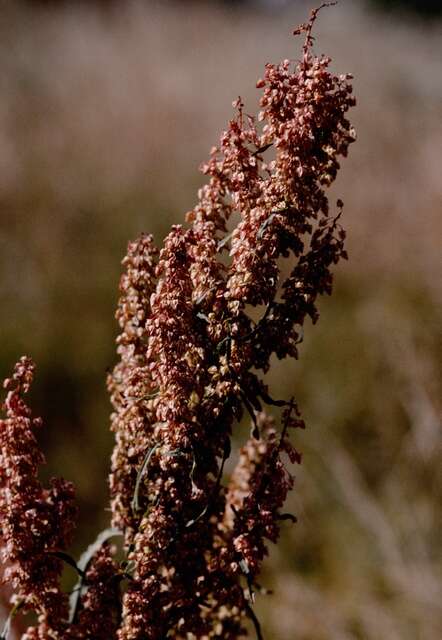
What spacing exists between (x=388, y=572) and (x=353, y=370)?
5.36ft

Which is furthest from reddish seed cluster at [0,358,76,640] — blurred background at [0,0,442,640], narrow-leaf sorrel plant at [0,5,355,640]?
blurred background at [0,0,442,640]

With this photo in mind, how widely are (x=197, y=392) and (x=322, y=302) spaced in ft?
14.7

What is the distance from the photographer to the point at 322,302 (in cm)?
541

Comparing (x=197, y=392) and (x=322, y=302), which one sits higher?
(x=322, y=302)

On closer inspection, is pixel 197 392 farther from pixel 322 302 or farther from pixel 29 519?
pixel 322 302

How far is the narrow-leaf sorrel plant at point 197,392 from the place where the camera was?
3.29 ft

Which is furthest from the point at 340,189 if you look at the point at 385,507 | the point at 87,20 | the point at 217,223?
the point at 217,223

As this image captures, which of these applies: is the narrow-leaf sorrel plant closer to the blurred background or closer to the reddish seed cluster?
the reddish seed cluster

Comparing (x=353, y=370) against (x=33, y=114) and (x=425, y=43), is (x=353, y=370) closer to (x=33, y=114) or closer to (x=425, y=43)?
(x=33, y=114)

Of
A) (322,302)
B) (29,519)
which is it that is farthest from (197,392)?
(322,302)

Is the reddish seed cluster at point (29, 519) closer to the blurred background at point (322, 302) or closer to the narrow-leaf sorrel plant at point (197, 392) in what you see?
the narrow-leaf sorrel plant at point (197, 392)

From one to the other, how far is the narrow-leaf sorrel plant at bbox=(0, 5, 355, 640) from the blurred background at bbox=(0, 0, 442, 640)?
316mm

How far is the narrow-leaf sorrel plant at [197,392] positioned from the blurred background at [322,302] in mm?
316

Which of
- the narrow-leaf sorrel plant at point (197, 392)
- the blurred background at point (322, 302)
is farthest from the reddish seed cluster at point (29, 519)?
the blurred background at point (322, 302)
